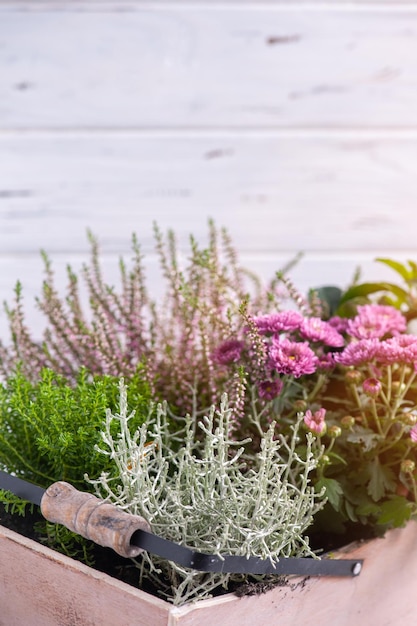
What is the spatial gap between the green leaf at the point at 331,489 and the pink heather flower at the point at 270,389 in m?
0.10

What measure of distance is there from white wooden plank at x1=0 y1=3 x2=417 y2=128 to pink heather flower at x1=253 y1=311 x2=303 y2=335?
97 centimetres

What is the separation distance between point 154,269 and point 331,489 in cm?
107

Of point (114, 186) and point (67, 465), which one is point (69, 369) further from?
point (114, 186)

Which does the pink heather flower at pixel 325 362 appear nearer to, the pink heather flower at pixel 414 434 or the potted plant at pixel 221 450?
the potted plant at pixel 221 450

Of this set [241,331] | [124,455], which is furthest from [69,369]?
[124,455]

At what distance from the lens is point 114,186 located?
Answer: 1.70 metres

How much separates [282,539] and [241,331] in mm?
334

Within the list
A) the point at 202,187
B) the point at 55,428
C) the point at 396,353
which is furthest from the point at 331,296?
the point at 202,187

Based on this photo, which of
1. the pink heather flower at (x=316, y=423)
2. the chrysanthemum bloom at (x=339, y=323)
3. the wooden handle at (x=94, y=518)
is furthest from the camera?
the chrysanthemum bloom at (x=339, y=323)

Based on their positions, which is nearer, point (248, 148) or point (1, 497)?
point (1, 497)

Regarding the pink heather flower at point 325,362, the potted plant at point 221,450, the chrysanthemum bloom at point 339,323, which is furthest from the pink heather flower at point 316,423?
the chrysanthemum bloom at point 339,323

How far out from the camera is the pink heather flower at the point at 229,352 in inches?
32.1

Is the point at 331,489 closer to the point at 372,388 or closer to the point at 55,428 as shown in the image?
the point at 372,388

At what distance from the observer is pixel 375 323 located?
876mm
